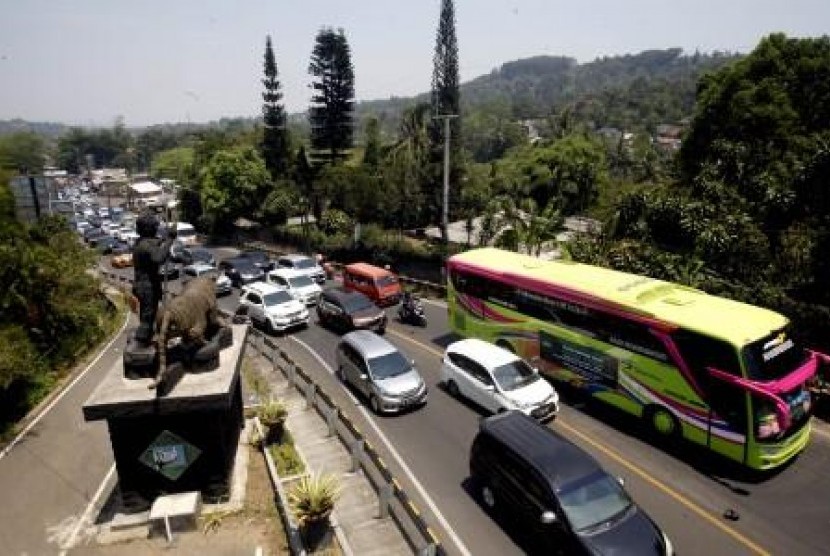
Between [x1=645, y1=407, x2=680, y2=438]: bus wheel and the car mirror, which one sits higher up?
the car mirror

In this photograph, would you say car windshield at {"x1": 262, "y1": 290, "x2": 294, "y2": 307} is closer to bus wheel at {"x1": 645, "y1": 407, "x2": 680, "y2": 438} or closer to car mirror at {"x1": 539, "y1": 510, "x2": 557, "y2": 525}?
bus wheel at {"x1": 645, "y1": 407, "x2": 680, "y2": 438}

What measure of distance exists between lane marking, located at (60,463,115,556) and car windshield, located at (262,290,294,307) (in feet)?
40.5

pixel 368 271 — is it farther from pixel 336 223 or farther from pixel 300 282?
pixel 336 223

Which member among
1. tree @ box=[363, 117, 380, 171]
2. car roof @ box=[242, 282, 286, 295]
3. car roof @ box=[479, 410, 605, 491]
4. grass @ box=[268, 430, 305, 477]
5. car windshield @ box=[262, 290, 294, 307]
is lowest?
grass @ box=[268, 430, 305, 477]

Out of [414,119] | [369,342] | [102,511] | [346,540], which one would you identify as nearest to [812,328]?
[369,342]

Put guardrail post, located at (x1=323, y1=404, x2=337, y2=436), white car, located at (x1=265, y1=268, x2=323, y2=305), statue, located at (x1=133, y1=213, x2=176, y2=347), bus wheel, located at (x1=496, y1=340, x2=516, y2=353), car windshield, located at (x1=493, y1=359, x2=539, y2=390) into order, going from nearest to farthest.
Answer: statue, located at (x1=133, y1=213, x2=176, y2=347)
guardrail post, located at (x1=323, y1=404, x2=337, y2=436)
car windshield, located at (x1=493, y1=359, x2=539, y2=390)
bus wheel, located at (x1=496, y1=340, x2=516, y2=353)
white car, located at (x1=265, y1=268, x2=323, y2=305)

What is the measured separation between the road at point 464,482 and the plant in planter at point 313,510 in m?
2.43

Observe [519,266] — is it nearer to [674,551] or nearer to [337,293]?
[337,293]

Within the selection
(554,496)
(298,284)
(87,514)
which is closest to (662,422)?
(554,496)

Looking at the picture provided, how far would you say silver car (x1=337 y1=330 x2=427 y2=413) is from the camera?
56.8 feet

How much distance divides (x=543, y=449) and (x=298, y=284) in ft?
68.4

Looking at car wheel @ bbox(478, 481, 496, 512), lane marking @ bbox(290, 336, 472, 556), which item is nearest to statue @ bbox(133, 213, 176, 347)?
lane marking @ bbox(290, 336, 472, 556)

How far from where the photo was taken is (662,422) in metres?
15.3

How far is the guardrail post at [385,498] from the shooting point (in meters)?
11.7
